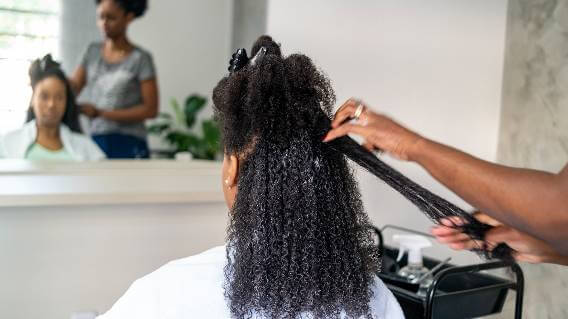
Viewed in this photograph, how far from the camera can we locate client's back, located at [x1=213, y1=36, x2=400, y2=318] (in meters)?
0.96

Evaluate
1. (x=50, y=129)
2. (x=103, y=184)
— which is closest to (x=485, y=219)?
(x=103, y=184)

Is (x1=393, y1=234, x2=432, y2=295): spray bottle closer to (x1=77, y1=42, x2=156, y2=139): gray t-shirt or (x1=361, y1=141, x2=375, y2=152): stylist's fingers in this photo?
(x1=361, y1=141, x2=375, y2=152): stylist's fingers

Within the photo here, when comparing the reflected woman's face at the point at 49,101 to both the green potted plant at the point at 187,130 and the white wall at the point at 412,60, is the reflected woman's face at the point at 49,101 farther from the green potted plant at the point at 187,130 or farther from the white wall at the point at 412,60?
the white wall at the point at 412,60

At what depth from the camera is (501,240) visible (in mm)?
1046

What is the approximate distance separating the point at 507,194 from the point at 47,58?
7.83 ft

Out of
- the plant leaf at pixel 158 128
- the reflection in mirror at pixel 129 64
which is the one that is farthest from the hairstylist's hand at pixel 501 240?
the plant leaf at pixel 158 128

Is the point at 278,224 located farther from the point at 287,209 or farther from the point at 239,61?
the point at 239,61

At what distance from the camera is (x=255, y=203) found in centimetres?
96

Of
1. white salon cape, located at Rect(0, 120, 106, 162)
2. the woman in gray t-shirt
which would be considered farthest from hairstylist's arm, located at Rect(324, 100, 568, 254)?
the woman in gray t-shirt

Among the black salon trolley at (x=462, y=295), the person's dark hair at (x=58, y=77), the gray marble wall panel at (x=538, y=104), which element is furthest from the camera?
the person's dark hair at (x=58, y=77)

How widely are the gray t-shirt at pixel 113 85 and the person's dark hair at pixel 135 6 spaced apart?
17 cm

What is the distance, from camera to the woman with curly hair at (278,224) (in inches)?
37.7

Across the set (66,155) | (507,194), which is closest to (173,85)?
(66,155)

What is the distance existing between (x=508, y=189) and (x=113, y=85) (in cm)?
236
